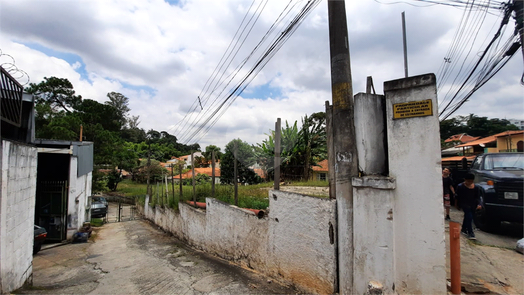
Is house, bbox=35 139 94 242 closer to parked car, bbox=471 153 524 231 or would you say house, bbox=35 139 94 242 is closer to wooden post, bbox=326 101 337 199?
wooden post, bbox=326 101 337 199

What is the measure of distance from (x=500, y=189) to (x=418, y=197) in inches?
148

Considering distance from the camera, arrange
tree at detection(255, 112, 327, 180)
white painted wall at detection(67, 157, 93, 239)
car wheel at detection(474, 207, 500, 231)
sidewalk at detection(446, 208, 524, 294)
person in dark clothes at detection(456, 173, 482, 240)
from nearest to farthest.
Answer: sidewalk at detection(446, 208, 524, 294)
person in dark clothes at detection(456, 173, 482, 240)
car wheel at detection(474, 207, 500, 231)
white painted wall at detection(67, 157, 93, 239)
tree at detection(255, 112, 327, 180)

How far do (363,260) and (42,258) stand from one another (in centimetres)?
939

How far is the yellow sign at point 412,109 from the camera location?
10.2 feet

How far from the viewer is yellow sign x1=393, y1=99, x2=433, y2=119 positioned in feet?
10.2

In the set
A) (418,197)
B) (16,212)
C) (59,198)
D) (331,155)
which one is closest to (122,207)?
(59,198)

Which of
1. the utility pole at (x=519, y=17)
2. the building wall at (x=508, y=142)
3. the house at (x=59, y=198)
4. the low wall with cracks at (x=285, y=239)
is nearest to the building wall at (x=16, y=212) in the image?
the low wall with cracks at (x=285, y=239)

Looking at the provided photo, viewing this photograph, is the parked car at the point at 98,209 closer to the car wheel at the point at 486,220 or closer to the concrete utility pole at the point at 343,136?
the concrete utility pole at the point at 343,136

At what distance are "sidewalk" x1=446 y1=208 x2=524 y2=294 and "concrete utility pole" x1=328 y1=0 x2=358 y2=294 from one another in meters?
1.49

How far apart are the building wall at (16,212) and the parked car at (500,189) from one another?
8.77 metres

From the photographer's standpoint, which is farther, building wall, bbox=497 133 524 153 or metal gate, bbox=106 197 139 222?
metal gate, bbox=106 197 139 222

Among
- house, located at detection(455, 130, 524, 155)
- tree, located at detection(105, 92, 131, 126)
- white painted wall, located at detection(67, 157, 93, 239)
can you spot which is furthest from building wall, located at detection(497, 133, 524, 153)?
tree, located at detection(105, 92, 131, 126)

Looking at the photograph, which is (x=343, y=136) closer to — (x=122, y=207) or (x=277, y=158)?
(x=277, y=158)

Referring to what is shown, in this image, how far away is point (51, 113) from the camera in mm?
19922
